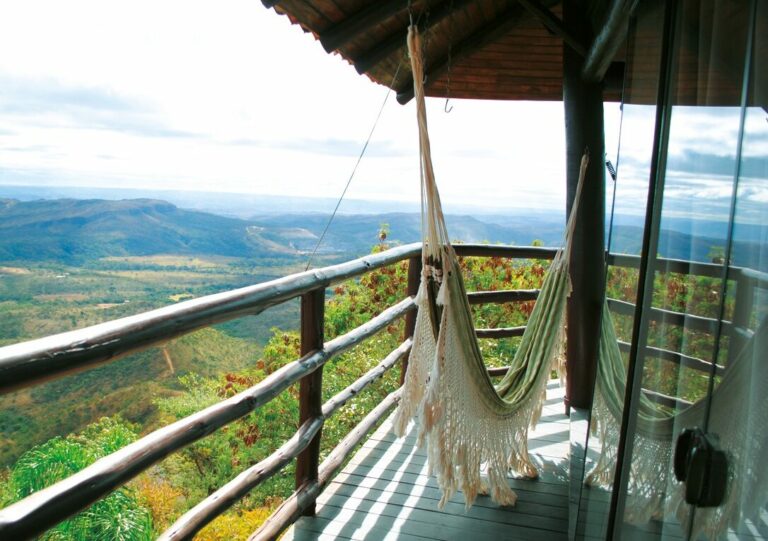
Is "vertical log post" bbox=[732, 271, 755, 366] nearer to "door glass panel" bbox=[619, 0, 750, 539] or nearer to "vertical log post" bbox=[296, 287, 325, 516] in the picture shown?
"door glass panel" bbox=[619, 0, 750, 539]

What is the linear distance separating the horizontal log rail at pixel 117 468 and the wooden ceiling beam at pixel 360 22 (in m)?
1.13

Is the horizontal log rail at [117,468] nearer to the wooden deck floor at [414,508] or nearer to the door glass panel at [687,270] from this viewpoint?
the wooden deck floor at [414,508]

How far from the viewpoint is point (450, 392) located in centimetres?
178

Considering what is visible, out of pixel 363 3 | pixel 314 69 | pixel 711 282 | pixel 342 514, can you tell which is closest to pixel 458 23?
pixel 363 3

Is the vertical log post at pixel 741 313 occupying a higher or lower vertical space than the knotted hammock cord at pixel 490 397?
higher

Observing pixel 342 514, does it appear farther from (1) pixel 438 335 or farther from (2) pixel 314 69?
(2) pixel 314 69

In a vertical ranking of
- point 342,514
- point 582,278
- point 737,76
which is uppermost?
point 737,76

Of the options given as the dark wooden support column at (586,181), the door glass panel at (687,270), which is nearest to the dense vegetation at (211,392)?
the door glass panel at (687,270)

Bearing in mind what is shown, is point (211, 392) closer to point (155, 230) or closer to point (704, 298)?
point (704, 298)

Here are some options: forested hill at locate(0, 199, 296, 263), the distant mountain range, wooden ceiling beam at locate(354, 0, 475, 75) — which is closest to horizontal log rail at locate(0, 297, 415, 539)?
wooden ceiling beam at locate(354, 0, 475, 75)

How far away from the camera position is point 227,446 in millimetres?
8430

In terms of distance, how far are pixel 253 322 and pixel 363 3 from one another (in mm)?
12531

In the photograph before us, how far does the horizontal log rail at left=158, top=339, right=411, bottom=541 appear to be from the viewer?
4.28 feet

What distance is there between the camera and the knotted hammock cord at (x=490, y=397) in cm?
85
